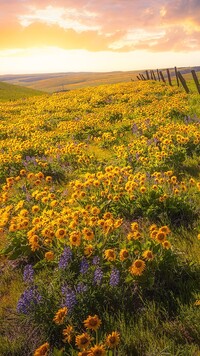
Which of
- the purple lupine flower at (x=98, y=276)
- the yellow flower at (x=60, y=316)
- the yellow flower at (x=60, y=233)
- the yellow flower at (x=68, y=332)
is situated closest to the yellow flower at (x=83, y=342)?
the yellow flower at (x=68, y=332)

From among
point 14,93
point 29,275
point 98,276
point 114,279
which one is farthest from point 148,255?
point 14,93

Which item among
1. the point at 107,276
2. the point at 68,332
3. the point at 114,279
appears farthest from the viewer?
the point at 107,276

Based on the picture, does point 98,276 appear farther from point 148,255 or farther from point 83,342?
point 83,342

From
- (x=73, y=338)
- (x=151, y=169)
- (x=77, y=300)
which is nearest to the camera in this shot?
(x=73, y=338)

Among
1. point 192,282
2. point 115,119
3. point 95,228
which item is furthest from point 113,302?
point 115,119

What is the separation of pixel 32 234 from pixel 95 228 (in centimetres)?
101

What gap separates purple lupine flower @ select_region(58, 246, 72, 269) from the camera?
4297 millimetres

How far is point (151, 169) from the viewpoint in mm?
8688

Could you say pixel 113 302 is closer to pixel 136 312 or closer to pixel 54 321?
pixel 136 312

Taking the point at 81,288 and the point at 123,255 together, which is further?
the point at 123,255

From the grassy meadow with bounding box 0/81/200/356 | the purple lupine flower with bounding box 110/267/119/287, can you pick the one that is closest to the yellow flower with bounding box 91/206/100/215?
the grassy meadow with bounding box 0/81/200/356

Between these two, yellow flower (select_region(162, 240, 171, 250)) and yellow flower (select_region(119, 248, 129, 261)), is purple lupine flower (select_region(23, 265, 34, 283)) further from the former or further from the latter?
yellow flower (select_region(162, 240, 171, 250))

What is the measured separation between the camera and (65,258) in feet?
14.4

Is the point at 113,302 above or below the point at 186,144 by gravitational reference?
below
